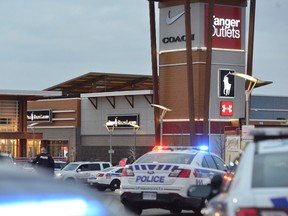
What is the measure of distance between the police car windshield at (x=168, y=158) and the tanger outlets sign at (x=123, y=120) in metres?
60.0

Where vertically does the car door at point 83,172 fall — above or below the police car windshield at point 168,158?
below

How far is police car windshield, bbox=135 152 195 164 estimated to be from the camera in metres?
16.9

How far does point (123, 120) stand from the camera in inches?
3105

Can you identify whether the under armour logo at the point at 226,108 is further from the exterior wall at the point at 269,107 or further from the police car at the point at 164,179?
the police car at the point at 164,179

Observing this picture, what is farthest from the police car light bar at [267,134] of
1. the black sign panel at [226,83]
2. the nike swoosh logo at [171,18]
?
the black sign panel at [226,83]

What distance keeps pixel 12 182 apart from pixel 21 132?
57.5m

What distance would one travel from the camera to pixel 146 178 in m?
16.5

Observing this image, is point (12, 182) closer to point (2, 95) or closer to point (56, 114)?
point (2, 95)

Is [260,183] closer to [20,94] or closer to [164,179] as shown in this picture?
[164,179]

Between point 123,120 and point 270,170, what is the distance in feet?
239

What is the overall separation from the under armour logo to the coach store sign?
26.6 metres

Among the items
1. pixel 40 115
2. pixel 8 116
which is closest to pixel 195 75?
pixel 8 116

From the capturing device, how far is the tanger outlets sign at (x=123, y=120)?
77.8 metres

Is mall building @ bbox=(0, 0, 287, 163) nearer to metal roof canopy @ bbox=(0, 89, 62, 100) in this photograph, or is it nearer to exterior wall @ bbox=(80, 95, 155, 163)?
metal roof canopy @ bbox=(0, 89, 62, 100)
